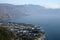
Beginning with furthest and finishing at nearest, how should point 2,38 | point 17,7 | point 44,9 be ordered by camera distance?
point 44,9 < point 17,7 < point 2,38

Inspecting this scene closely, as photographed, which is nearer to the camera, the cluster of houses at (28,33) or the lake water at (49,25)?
the cluster of houses at (28,33)

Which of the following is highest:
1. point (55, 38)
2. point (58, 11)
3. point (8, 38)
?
point (8, 38)

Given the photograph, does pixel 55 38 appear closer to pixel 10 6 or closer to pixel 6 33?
pixel 6 33

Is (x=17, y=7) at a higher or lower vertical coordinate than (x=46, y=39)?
lower

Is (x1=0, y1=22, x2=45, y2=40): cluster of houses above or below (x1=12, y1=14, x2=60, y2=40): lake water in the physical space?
above

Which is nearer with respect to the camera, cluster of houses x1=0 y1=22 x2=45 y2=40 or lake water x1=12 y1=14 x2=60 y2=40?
cluster of houses x1=0 y1=22 x2=45 y2=40

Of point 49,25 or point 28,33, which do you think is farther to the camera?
point 49,25

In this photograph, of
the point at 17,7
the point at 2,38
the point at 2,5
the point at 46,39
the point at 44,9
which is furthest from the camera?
the point at 44,9

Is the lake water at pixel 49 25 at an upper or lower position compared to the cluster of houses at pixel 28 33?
lower

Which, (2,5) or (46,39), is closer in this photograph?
(46,39)

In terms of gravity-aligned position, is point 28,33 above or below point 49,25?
above

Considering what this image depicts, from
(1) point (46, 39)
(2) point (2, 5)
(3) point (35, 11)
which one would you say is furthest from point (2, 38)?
(3) point (35, 11)
